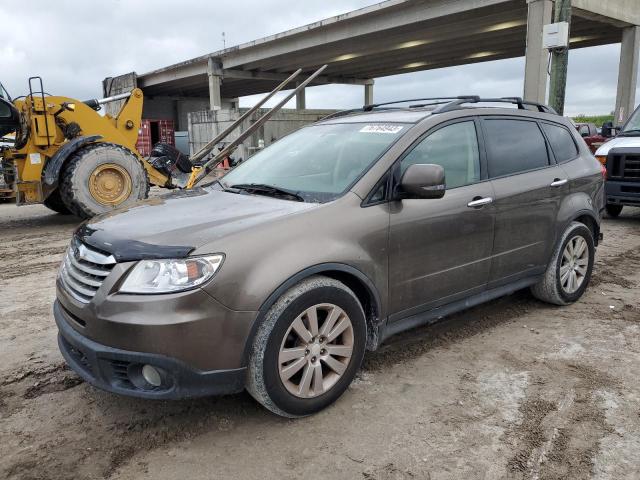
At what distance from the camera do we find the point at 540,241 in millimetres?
4242

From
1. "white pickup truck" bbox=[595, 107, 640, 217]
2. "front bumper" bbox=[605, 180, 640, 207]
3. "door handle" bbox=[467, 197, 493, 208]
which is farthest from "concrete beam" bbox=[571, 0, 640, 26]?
"door handle" bbox=[467, 197, 493, 208]

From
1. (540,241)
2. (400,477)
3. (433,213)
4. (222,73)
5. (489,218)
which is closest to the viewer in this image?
(400,477)

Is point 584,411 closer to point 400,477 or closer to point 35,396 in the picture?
point 400,477

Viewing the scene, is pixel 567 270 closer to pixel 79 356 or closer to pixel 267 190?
pixel 267 190

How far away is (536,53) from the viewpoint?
15.1 metres

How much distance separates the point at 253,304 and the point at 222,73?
29.9 metres

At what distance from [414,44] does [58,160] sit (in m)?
19.1

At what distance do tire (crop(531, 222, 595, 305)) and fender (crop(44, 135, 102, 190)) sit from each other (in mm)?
7232

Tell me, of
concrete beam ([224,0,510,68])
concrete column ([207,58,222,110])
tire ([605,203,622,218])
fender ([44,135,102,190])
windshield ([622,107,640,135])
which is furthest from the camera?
concrete column ([207,58,222,110])

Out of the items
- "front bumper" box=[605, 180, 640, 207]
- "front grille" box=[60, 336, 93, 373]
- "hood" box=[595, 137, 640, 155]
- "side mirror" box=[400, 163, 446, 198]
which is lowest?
"front grille" box=[60, 336, 93, 373]

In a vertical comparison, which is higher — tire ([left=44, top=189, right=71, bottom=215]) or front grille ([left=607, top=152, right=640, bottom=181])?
front grille ([left=607, top=152, right=640, bottom=181])

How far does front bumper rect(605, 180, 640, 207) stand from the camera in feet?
28.2

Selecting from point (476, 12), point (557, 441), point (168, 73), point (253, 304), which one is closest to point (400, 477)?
point (557, 441)

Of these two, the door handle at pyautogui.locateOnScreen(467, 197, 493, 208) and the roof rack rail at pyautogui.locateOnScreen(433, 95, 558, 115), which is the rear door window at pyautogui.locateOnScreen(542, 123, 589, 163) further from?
the door handle at pyautogui.locateOnScreen(467, 197, 493, 208)
